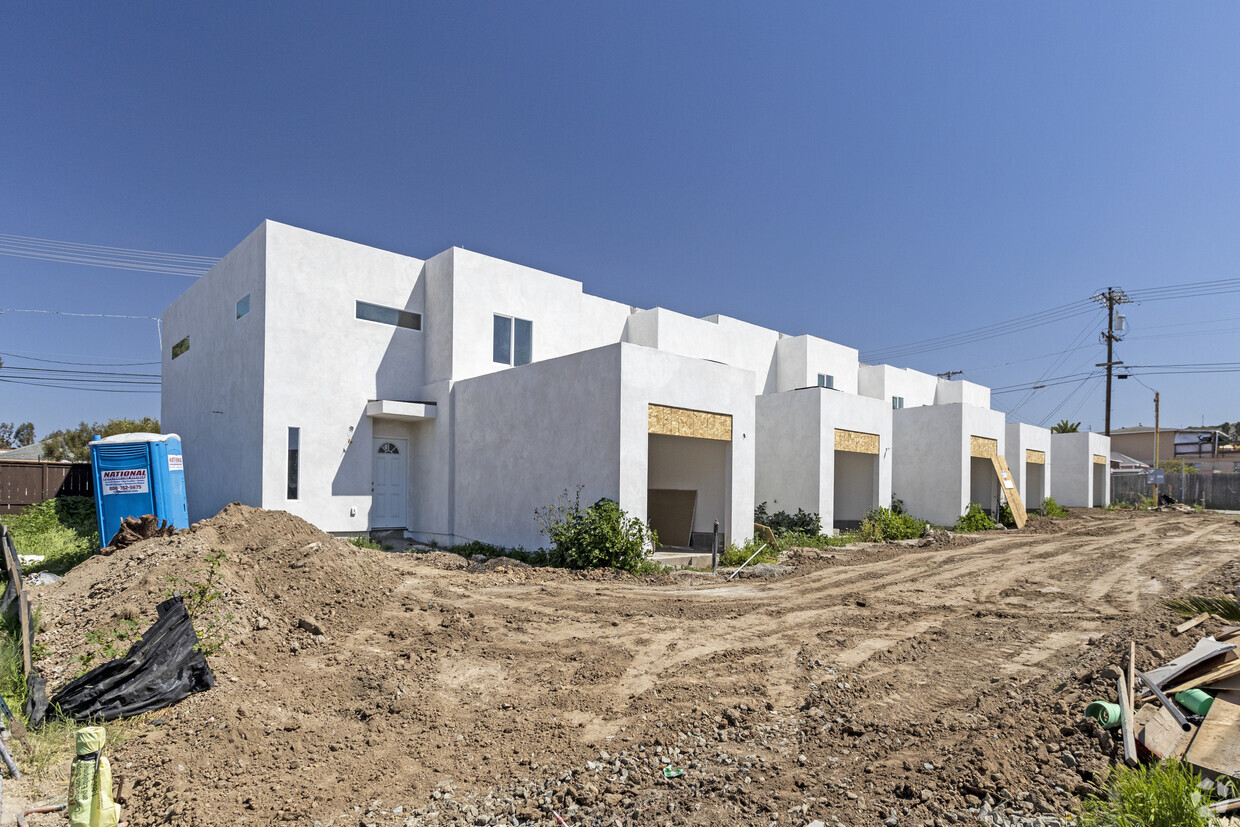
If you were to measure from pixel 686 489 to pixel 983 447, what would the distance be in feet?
43.3

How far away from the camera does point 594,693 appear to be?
585cm

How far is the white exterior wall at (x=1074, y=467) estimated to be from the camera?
1277 inches

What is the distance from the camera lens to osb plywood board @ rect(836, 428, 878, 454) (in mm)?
18922

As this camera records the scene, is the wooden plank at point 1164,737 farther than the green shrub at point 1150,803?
Yes

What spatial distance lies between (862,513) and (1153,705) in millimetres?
17736

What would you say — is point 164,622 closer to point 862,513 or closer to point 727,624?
point 727,624

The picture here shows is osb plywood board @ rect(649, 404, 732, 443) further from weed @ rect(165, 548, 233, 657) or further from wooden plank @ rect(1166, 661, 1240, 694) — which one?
wooden plank @ rect(1166, 661, 1240, 694)

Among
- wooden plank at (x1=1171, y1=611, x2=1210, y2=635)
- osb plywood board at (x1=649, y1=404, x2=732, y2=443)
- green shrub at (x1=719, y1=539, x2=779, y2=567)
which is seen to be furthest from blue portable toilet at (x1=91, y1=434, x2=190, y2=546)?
wooden plank at (x1=1171, y1=611, x2=1210, y2=635)

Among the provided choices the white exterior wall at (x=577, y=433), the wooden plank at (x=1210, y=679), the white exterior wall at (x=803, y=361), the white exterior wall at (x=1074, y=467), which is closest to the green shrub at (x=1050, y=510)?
the white exterior wall at (x=1074, y=467)

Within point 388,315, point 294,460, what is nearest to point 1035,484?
point 388,315

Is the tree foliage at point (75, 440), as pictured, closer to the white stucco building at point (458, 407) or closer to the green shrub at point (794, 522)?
the white stucco building at point (458, 407)

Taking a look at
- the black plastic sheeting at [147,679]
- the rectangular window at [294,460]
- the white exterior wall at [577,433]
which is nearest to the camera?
the black plastic sheeting at [147,679]

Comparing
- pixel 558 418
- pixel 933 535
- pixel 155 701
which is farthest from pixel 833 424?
pixel 155 701

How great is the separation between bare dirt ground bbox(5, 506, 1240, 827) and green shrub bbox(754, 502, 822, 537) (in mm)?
6521
